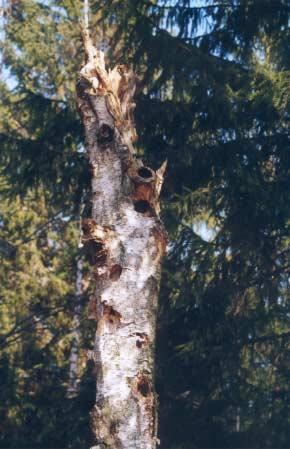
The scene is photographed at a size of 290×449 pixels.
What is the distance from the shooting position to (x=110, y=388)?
607 cm

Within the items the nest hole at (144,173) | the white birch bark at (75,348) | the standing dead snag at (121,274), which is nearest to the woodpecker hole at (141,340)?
the standing dead snag at (121,274)

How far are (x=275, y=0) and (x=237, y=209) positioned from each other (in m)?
2.55

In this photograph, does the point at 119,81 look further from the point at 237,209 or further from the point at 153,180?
the point at 237,209

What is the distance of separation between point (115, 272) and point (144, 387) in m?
0.92

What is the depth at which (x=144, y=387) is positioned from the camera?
6.11 m

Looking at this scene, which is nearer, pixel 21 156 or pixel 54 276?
pixel 21 156

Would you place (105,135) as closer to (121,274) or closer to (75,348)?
(121,274)

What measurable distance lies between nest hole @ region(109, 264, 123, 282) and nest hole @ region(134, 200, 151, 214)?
0.50 m

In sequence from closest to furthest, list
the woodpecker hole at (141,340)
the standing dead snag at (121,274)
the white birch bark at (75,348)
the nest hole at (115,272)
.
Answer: the standing dead snag at (121,274) < the woodpecker hole at (141,340) < the nest hole at (115,272) < the white birch bark at (75,348)

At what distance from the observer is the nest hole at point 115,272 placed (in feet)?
21.1

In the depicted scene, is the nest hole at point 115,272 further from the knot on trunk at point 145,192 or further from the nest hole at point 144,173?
the nest hole at point 144,173

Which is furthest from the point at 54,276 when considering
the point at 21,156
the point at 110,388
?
the point at 110,388

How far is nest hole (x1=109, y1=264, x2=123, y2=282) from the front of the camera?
643cm

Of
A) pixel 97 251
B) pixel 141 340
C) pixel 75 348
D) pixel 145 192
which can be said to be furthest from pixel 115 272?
pixel 75 348
